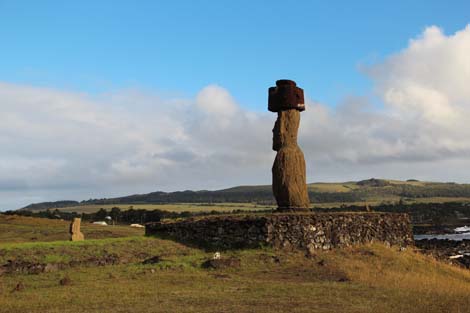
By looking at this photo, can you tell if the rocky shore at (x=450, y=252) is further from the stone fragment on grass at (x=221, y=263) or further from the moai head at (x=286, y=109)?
the stone fragment on grass at (x=221, y=263)

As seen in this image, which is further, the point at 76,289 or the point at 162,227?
the point at 162,227

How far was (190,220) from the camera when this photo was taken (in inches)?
891

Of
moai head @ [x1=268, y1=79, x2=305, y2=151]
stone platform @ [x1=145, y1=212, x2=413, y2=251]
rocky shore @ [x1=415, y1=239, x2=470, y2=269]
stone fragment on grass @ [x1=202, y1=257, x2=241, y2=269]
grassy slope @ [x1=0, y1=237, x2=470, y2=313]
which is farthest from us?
rocky shore @ [x1=415, y1=239, x2=470, y2=269]

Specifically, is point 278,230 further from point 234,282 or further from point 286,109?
point 286,109

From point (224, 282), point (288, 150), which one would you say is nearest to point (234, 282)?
point (224, 282)

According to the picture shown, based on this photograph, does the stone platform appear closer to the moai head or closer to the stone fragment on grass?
the stone fragment on grass

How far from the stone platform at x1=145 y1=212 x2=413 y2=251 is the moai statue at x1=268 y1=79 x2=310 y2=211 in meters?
1.91

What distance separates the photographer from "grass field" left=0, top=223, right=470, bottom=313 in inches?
460

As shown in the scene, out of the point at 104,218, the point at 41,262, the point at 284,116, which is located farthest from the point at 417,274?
the point at 104,218

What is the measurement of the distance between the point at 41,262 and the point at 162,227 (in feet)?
22.1

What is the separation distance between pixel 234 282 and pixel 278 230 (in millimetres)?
5724

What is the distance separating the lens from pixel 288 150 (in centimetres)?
2355

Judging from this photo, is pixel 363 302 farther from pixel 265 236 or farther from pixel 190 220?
pixel 190 220

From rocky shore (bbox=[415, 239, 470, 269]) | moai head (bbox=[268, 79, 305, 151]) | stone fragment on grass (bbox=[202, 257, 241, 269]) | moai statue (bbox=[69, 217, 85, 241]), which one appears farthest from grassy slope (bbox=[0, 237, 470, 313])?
rocky shore (bbox=[415, 239, 470, 269])
